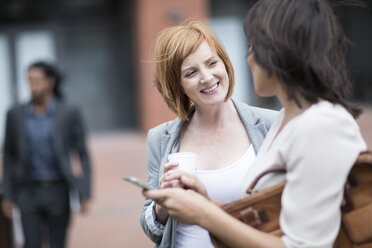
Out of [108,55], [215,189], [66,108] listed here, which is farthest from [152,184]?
[108,55]

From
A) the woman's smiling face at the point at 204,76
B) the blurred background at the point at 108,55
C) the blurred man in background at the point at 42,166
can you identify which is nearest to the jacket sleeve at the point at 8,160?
the blurred man in background at the point at 42,166

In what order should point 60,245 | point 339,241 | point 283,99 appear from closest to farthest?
1. point 339,241
2. point 283,99
3. point 60,245

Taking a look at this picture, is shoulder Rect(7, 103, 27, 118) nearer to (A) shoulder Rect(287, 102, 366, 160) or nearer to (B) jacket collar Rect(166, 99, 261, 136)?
(B) jacket collar Rect(166, 99, 261, 136)

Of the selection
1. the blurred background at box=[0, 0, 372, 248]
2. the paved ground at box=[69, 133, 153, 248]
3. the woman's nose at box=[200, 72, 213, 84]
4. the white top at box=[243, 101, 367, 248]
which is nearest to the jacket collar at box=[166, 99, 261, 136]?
the woman's nose at box=[200, 72, 213, 84]

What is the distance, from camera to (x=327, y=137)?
5.38 ft

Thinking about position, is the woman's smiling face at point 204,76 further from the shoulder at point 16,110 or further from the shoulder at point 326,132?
the shoulder at point 16,110

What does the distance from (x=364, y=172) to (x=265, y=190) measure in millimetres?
279

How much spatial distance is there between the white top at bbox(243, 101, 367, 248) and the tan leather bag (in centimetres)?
6

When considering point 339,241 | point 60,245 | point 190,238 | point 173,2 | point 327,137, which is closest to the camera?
point 327,137

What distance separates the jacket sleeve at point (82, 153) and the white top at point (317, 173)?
152 inches

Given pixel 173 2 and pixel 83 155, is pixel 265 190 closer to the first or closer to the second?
pixel 83 155

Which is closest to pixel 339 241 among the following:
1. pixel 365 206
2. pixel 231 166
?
pixel 365 206

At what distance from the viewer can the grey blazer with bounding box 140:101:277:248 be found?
8.52 feet

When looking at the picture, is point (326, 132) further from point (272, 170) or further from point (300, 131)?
point (272, 170)
